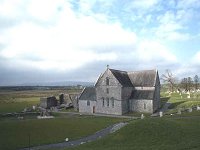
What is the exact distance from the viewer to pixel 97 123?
67.1 m

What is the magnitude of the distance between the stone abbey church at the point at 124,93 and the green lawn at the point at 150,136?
34.0m

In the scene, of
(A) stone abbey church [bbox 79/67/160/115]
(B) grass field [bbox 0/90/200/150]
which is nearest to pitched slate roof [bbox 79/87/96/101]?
(A) stone abbey church [bbox 79/67/160/115]

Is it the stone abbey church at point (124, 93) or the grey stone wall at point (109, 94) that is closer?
the stone abbey church at point (124, 93)

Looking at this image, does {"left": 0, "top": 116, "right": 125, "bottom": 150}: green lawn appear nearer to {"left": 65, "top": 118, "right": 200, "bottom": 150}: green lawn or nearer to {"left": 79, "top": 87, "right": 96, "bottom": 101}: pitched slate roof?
{"left": 65, "top": 118, "right": 200, "bottom": 150}: green lawn

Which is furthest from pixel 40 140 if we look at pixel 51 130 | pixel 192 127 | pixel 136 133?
pixel 192 127

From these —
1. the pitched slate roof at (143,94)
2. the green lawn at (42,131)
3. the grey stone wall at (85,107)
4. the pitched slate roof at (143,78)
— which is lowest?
the green lawn at (42,131)

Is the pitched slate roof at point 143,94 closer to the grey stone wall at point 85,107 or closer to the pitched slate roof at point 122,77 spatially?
the pitched slate roof at point 122,77

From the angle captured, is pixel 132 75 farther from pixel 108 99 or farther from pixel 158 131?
pixel 158 131

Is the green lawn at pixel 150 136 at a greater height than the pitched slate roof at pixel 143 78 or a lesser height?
lesser

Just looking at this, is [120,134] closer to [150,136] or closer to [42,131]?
[150,136]

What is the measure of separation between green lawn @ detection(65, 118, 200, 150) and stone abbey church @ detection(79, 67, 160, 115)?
111ft

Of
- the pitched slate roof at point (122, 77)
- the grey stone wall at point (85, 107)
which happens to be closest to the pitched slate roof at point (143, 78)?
the pitched slate roof at point (122, 77)

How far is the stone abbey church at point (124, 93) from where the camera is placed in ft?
289

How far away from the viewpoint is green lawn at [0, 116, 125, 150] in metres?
49.0
